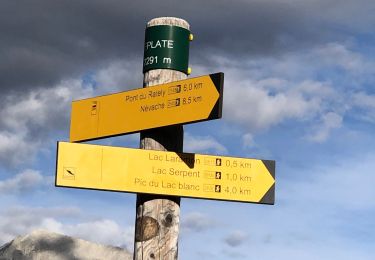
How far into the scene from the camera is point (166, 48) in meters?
8.04

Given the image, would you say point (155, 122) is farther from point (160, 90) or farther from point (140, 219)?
point (140, 219)

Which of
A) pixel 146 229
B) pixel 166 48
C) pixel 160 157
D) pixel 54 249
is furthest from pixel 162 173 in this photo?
pixel 54 249

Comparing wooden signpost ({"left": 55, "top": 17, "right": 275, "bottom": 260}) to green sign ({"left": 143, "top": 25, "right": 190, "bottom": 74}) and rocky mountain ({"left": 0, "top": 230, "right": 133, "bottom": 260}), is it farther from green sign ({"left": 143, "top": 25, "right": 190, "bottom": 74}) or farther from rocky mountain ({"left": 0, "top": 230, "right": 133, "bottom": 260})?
rocky mountain ({"left": 0, "top": 230, "right": 133, "bottom": 260})

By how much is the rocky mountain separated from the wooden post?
134818 millimetres

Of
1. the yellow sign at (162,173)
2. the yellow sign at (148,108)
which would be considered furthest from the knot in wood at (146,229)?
the yellow sign at (148,108)

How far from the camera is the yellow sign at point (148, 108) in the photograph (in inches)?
295

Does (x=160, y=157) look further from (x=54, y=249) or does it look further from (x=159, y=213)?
(x=54, y=249)

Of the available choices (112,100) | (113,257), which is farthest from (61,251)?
(112,100)

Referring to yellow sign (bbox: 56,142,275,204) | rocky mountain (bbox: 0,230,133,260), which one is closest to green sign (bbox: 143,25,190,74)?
yellow sign (bbox: 56,142,275,204)

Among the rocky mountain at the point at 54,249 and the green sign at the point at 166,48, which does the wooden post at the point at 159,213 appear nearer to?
the green sign at the point at 166,48

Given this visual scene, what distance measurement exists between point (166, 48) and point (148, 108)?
0.61 metres

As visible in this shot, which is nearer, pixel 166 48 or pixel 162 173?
pixel 162 173

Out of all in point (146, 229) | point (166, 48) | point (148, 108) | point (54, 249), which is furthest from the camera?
point (54, 249)

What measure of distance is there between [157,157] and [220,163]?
607mm
